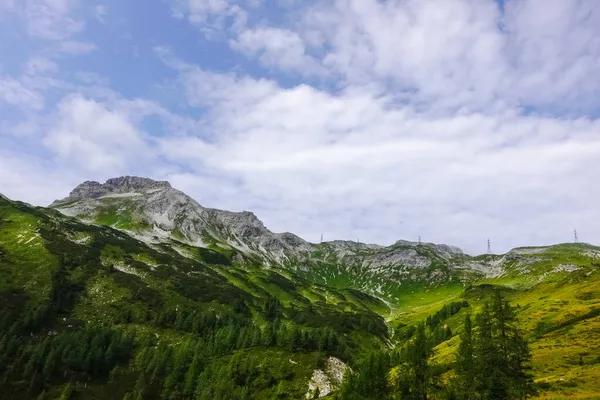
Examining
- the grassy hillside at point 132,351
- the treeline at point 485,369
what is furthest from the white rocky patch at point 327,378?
the treeline at point 485,369

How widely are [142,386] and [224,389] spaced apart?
104 feet

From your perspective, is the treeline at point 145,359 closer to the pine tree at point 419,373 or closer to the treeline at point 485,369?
the treeline at point 485,369

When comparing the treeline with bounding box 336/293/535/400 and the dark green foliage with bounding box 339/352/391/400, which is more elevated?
the treeline with bounding box 336/293/535/400

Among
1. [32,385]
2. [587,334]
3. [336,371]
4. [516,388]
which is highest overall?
[587,334]

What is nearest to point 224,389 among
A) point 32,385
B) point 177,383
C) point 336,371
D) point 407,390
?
point 177,383

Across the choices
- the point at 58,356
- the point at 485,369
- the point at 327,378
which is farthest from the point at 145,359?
the point at 485,369

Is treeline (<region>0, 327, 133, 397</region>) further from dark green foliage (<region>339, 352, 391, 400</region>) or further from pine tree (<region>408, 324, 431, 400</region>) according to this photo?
pine tree (<region>408, 324, 431, 400</region>)

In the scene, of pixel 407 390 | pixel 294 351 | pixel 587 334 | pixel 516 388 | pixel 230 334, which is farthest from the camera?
pixel 230 334

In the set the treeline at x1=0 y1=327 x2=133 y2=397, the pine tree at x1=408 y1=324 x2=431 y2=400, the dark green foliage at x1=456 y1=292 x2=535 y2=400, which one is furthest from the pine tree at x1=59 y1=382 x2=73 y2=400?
the dark green foliage at x1=456 y1=292 x2=535 y2=400

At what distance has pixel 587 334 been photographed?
278 ft

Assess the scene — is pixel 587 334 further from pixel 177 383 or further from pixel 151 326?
pixel 151 326

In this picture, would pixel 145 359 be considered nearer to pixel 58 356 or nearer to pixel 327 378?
pixel 58 356

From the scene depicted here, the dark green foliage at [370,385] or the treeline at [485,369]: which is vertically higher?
the treeline at [485,369]

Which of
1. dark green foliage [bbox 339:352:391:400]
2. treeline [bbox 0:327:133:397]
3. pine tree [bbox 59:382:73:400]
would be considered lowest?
pine tree [bbox 59:382:73:400]
